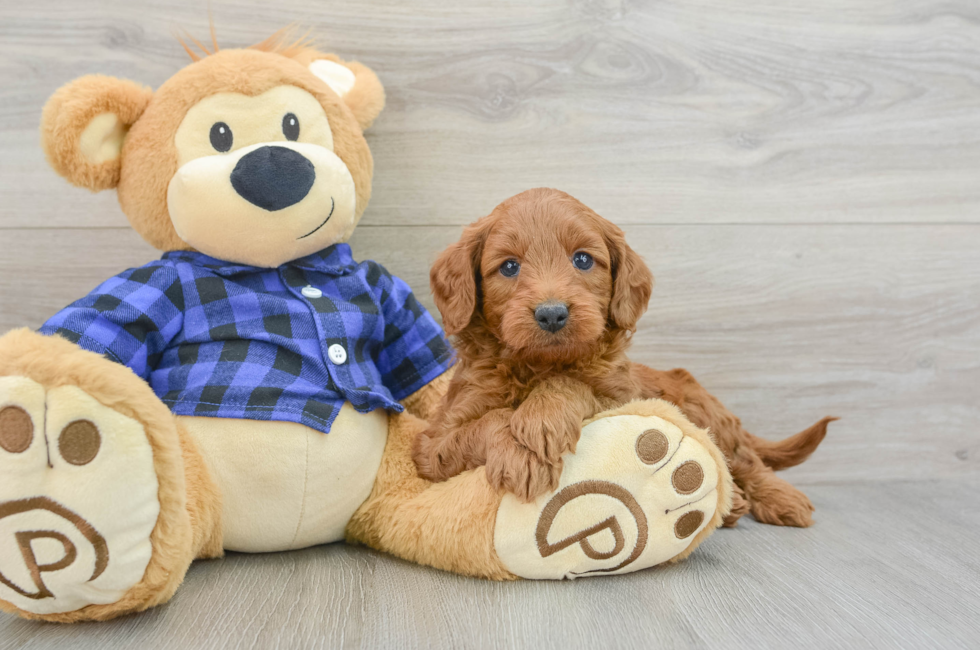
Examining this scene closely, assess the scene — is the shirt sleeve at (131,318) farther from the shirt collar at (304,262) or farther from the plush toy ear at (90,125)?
the plush toy ear at (90,125)

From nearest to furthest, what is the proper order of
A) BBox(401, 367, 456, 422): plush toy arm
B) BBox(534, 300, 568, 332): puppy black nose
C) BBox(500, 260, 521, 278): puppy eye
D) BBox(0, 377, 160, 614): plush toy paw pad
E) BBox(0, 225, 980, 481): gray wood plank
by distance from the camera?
1. BBox(0, 377, 160, 614): plush toy paw pad
2. BBox(534, 300, 568, 332): puppy black nose
3. BBox(500, 260, 521, 278): puppy eye
4. BBox(401, 367, 456, 422): plush toy arm
5. BBox(0, 225, 980, 481): gray wood plank

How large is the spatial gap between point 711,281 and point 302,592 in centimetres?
124

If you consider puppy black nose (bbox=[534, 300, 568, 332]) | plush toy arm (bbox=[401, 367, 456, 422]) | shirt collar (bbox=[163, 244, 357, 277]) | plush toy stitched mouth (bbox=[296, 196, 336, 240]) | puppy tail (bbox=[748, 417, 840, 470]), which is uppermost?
plush toy stitched mouth (bbox=[296, 196, 336, 240])

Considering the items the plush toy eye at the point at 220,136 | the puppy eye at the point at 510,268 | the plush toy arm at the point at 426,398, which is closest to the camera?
the puppy eye at the point at 510,268

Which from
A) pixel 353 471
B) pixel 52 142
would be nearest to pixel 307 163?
pixel 52 142

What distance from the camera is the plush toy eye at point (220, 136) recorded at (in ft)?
4.14

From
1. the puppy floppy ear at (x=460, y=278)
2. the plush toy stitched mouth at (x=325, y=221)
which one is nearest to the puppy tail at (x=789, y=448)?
the puppy floppy ear at (x=460, y=278)

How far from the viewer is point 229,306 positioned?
4.19ft

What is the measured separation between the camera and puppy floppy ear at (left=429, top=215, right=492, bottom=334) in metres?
1.18

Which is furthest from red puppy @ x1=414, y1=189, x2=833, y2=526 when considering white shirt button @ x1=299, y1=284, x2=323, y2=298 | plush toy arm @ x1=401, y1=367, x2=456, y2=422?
white shirt button @ x1=299, y1=284, x2=323, y2=298

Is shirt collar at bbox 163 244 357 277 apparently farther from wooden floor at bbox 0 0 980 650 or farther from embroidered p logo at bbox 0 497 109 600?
embroidered p logo at bbox 0 497 109 600

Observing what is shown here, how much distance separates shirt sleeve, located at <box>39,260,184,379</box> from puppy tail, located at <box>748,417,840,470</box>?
4.07ft

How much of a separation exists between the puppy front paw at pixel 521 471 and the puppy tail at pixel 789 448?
2.19 feet

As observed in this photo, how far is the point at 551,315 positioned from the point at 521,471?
25 centimetres
